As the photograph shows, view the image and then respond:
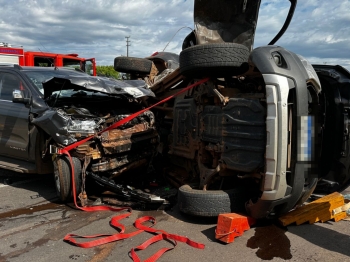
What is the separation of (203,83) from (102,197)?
217cm

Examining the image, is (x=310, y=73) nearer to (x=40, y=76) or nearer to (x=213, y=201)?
(x=213, y=201)

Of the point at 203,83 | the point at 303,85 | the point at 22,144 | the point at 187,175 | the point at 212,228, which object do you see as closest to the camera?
the point at 303,85

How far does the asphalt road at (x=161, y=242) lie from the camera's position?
10.4ft

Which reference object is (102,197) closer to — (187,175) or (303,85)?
(187,175)

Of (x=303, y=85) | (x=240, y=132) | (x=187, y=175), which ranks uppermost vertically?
(x=303, y=85)

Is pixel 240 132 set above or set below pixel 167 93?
below

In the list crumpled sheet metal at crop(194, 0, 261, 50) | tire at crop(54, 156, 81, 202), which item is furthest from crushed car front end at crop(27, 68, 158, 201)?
crumpled sheet metal at crop(194, 0, 261, 50)

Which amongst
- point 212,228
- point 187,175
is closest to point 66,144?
point 187,175

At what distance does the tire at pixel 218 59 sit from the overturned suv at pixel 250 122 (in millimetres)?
10

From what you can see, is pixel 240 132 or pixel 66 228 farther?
pixel 66 228

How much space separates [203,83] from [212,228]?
162 centimetres

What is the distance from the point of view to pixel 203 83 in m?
4.07

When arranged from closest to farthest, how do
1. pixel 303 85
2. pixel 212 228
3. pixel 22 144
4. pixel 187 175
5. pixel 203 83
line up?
pixel 303 85, pixel 212 228, pixel 203 83, pixel 187 175, pixel 22 144

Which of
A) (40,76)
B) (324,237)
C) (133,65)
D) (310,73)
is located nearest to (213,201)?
(324,237)
